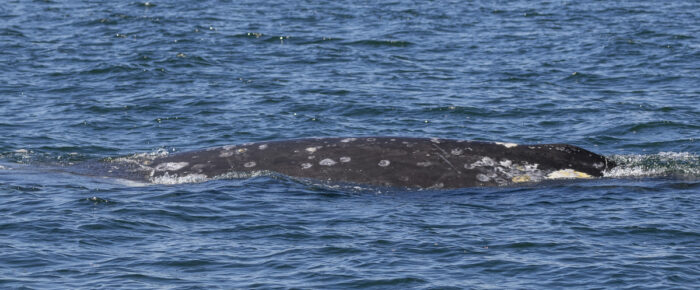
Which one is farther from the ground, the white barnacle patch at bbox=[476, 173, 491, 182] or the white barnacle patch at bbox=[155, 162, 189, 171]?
the white barnacle patch at bbox=[476, 173, 491, 182]

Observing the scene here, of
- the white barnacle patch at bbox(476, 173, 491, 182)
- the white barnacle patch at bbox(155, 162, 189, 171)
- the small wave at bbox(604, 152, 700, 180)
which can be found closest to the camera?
the white barnacle patch at bbox(476, 173, 491, 182)

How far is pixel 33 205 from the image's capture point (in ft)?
49.8

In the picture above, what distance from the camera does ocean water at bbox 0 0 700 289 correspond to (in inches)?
488

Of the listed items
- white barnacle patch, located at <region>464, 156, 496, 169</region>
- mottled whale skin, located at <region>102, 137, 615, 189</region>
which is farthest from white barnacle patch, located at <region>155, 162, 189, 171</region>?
white barnacle patch, located at <region>464, 156, 496, 169</region>

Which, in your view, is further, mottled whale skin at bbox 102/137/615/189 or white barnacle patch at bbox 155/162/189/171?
white barnacle patch at bbox 155/162/189/171

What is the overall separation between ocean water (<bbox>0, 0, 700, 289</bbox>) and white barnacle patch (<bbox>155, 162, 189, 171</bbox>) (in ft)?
1.78

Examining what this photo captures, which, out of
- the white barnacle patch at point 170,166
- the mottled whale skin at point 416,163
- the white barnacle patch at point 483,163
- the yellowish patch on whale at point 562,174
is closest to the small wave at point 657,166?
the mottled whale skin at point 416,163

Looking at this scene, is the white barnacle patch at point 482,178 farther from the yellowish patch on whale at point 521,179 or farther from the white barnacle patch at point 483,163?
the yellowish patch on whale at point 521,179

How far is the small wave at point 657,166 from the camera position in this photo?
16219 mm

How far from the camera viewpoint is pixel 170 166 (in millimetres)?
16844

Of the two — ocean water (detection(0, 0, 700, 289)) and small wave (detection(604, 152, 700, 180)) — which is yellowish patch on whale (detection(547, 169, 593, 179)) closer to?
ocean water (detection(0, 0, 700, 289))

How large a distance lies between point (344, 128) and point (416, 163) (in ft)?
23.5

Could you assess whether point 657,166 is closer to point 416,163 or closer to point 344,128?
point 416,163

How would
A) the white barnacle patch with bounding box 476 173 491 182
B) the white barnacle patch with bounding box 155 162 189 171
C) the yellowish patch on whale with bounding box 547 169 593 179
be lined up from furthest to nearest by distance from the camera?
1. the white barnacle patch with bounding box 155 162 189 171
2. the yellowish patch on whale with bounding box 547 169 593 179
3. the white barnacle patch with bounding box 476 173 491 182
